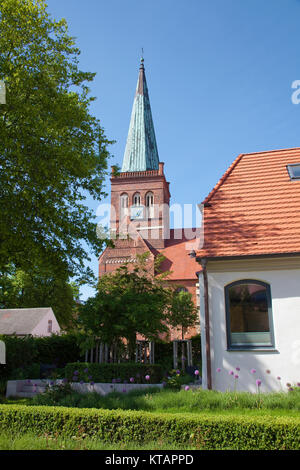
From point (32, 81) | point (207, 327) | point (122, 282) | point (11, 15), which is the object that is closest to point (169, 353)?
point (122, 282)

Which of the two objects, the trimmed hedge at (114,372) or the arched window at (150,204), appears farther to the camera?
the arched window at (150,204)

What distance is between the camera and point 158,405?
7934mm

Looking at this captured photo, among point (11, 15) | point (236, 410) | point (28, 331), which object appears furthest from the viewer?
point (28, 331)

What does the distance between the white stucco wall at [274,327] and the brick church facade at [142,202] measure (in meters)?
33.2

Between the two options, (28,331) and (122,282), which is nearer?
(122,282)

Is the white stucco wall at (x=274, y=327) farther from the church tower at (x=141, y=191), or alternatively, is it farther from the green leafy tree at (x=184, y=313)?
the church tower at (x=141, y=191)

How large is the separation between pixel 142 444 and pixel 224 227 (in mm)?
7399

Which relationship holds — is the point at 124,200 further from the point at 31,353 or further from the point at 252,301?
the point at 252,301

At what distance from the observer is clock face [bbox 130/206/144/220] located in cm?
5188

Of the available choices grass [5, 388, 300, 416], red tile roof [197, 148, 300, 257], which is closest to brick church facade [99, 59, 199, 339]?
red tile roof [197, 148, 300, 257]

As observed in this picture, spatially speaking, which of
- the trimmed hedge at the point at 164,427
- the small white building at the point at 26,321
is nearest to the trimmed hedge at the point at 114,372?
the trimmed hedge at the point at 164,427

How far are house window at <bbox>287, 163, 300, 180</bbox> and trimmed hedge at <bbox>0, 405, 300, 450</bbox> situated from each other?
925 cm

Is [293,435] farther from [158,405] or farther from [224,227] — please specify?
[224,227]

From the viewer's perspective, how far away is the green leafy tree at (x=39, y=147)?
12797mm
